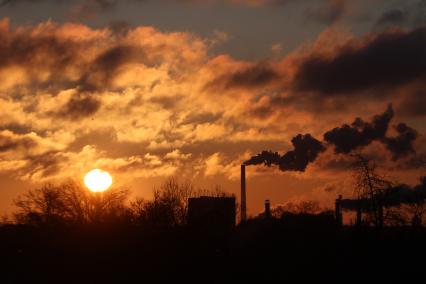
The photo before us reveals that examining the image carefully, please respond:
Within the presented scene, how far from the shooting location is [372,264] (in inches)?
1571

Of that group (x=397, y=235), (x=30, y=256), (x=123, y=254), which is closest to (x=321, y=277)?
(x=397, y=235)

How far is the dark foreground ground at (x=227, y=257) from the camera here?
39.8 m

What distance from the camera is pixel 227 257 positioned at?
43.2m

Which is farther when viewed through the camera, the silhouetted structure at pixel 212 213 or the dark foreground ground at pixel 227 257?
the silhouetted structure at pixel 212 213

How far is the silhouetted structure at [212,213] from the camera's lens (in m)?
49.2

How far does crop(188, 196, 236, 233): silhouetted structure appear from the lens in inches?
1937

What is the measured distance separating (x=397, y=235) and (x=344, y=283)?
5459 mm

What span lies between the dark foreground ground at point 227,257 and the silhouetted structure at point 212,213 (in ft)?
7.48

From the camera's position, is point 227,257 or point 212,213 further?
point 212,213

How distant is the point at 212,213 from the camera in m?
54.9

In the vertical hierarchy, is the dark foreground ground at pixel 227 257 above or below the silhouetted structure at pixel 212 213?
below

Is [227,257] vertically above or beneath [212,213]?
beneath

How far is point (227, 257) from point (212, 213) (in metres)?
11.8

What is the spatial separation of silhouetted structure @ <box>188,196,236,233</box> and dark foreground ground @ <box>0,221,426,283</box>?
228 cm
